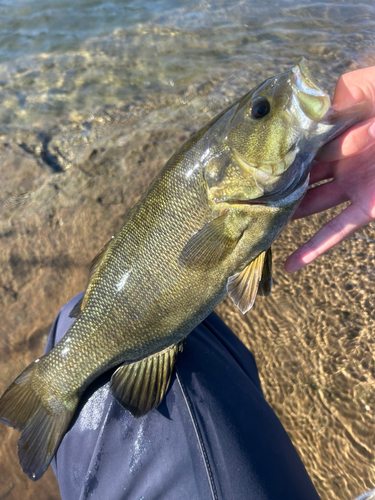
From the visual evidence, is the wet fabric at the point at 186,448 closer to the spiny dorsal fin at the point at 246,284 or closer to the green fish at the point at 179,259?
the green fish at the point at 179,259

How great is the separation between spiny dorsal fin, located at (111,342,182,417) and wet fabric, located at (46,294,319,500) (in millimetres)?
51

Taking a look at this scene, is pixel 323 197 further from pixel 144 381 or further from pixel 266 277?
pixel 144 381

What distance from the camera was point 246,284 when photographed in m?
2.05

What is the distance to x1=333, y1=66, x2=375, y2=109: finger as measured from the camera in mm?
1937

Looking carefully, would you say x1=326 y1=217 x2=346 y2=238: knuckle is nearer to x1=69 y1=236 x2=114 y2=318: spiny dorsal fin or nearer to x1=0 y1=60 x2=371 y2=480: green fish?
x1=0 y1=60 x2=371 y2=480: green fish

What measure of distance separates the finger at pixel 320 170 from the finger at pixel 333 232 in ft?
1.03

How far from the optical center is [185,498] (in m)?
1.53

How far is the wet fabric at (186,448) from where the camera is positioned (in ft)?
5.23

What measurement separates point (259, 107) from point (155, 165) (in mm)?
2741

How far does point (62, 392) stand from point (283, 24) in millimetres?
9210

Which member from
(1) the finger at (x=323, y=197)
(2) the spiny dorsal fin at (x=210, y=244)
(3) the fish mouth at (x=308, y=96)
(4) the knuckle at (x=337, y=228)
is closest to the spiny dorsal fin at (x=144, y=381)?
(2) the spiny dorsal fin at (x=210, y=244)

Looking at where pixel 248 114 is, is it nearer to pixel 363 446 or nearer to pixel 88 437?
pixel 88 437

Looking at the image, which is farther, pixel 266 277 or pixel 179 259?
pixel 266 277

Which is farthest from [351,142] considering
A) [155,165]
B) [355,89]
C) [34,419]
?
[155,165]
